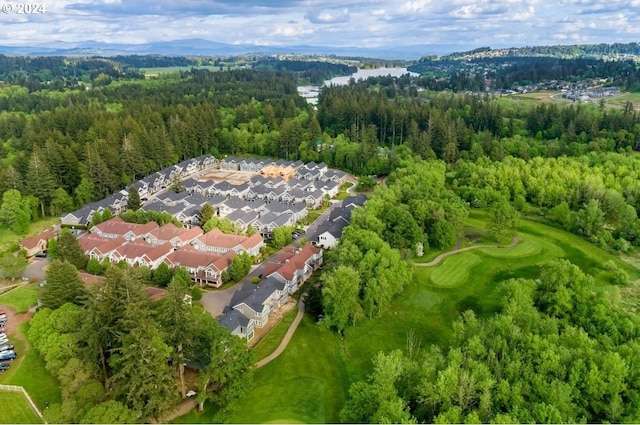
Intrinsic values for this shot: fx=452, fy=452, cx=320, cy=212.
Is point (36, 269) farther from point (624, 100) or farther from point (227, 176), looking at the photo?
point (624, 100)

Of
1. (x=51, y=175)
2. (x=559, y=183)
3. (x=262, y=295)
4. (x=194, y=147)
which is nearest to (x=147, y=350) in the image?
(x=262, y=295)

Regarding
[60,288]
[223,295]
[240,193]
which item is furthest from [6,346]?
[240,193]

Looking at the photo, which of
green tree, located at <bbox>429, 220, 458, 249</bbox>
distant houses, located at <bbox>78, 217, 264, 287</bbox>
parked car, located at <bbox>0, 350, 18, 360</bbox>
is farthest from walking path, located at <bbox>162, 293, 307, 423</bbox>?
green tree, located at <bbox>429, 220, 458, 249</bbox>

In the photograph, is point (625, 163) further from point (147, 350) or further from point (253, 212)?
point (147, 350)

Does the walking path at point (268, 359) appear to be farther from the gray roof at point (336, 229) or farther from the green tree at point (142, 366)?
the gray roof at point (336, 229)

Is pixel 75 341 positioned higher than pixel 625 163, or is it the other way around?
pixel 625 163

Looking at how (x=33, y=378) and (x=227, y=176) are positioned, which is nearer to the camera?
(x=33, y=378)

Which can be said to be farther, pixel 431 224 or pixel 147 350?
pixel 431 224
